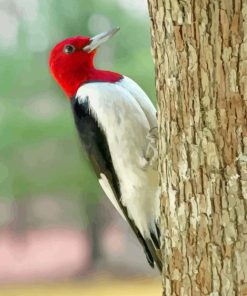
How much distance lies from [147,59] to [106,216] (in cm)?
52

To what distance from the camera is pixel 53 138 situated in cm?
225

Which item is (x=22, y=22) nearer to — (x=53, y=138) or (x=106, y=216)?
(x=53, y=138)

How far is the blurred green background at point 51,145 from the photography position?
7.16 feet

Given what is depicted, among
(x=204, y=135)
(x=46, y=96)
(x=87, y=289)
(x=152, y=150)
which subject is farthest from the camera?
(x=87, y=289)

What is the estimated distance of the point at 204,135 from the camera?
1.06 m

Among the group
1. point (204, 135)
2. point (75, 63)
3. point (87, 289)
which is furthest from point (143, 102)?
point (87, 289)

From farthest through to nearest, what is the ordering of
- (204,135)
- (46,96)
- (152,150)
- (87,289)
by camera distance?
(87,289) < (46,96) < (152,150) < (204,135)

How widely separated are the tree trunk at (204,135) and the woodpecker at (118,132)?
1.02ft

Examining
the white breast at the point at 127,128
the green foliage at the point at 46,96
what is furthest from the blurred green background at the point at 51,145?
the white breast at the point at 127,128

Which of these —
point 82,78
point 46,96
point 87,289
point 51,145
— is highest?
point 82,78

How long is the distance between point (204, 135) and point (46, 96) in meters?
1.26

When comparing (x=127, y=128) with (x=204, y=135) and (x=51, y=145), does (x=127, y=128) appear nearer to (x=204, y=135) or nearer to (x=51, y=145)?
(x=204, y=135)

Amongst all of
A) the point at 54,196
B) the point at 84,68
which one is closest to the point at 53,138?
the point at 54,196

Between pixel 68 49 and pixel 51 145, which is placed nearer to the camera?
pixel 68 49
